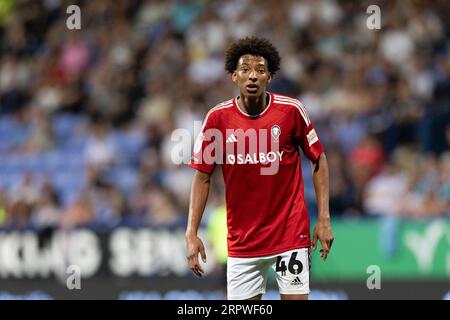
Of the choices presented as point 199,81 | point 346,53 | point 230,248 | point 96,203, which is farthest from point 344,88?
point 230,248

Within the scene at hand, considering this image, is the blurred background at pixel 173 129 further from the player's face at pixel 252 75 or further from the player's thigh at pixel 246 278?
the player's face at pixel 252 75

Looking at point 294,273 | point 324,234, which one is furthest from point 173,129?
point 324,234

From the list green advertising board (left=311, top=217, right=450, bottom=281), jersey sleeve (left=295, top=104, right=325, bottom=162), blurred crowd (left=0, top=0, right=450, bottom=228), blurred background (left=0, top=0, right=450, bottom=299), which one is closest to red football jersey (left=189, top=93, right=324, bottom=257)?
jersey sleeve (left=295, top=104, right=325, bottom=162)

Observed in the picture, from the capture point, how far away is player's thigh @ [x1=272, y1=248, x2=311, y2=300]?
22.1 ft

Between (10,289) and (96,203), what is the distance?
192 centimetres

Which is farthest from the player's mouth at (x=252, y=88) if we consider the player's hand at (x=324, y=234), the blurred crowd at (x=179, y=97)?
the blurred crowd at (x=179, y=97)

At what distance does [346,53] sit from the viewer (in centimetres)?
1480

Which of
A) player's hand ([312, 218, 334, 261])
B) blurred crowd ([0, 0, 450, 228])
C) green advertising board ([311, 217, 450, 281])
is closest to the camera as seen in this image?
player's hand ([312, 218, 334, 261])

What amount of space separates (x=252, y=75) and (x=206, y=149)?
0.61 meters

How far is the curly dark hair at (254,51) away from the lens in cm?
678

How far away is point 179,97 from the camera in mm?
15164

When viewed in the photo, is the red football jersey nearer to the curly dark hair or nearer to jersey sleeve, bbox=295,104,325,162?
jersey sleeve, bbox=295,104,325,162

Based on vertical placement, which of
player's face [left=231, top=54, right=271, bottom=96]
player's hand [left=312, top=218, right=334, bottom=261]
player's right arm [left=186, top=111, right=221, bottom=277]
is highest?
player's face [left=231, top=54, right=271, bottom=96]

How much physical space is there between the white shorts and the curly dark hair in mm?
1269
